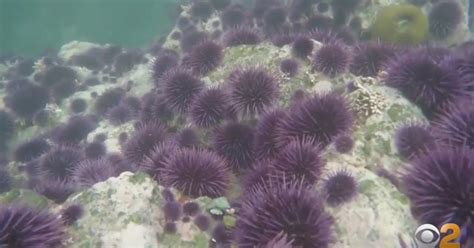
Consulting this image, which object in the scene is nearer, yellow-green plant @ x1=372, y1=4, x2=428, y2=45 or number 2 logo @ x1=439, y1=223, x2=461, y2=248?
number 2 logo @ x1=439, y1=223, x2=461, y2=248

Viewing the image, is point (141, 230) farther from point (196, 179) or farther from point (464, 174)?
point (464, 174)

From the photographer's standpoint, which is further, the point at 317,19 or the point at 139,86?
the point at 139,86

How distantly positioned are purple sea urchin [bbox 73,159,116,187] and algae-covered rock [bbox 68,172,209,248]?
1.37 metres

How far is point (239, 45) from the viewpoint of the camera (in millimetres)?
10375

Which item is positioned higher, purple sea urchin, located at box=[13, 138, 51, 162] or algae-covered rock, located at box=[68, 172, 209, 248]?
purple sea urchin, located at box=[13, 138, 51, 162]

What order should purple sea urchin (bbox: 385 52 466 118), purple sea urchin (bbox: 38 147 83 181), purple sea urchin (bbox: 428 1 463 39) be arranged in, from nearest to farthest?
1. purple sea urchin (bbox: 385 52 466 118)
2. purple sea urchin (bbox: 38 147 83 181)
3. purple sea urchin (bbox: 428 1 463 39)

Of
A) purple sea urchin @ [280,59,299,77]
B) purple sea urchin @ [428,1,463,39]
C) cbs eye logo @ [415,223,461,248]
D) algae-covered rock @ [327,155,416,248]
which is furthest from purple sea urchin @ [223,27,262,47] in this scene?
cbs eye logo @ [415,223,461,248]

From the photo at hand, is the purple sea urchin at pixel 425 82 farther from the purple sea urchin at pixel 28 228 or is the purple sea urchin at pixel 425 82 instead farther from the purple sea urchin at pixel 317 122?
the purple sea urchin at pixel 28 228

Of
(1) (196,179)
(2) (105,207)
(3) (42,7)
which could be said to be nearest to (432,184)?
(1) (196,179)

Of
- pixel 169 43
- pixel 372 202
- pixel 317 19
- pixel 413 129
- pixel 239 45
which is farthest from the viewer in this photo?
pixel 169 43

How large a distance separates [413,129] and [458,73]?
5.19 ft

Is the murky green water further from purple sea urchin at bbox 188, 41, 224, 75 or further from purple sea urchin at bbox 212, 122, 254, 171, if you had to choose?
purple sea urchin at bbox 212, 122, 254, 171

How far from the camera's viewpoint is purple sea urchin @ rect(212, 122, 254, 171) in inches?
276

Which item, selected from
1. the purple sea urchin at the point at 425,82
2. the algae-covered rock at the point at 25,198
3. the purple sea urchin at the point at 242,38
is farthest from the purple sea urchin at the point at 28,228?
the purple sea urchin at the point at 242,38
